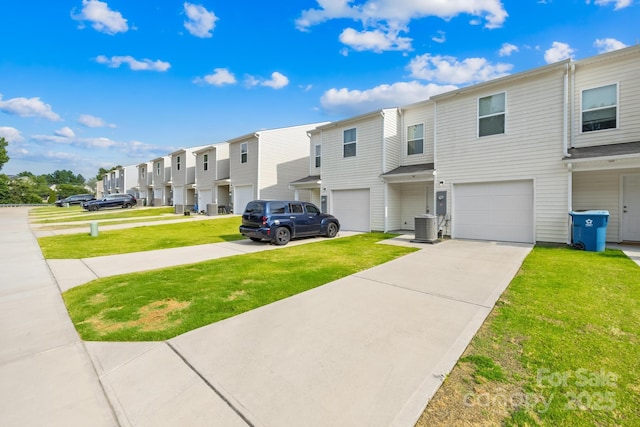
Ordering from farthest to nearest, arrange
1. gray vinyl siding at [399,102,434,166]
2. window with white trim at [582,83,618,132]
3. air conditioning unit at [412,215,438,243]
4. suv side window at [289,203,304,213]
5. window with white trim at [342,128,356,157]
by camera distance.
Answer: window with white trim at [342,128,356,157] < gray vinyl siding at [399,102,434,166] < suv side window at [289,203,304,213] < air conditioning unit at [412,215,438,243] < window with white trim at [582,83,618,132]

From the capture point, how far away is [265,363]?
9.82ft

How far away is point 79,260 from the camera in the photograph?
821 centimetres

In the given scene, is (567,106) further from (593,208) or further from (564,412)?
(564,412)

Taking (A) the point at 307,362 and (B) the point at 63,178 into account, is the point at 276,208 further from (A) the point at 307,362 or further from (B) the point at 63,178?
(B) the point at 63,178

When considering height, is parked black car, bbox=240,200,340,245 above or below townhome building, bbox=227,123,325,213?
below

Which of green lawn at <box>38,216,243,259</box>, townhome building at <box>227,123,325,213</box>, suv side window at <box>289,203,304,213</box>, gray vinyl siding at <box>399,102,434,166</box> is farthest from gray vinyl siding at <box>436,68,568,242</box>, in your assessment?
townhome building at <box>227,123,325,213</box>

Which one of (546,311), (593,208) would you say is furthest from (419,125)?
(546,311)

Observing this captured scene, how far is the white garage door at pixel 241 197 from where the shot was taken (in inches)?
866

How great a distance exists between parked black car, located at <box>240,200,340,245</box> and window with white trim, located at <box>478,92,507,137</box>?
288 inches

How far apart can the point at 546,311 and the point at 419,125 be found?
1146 centimetres

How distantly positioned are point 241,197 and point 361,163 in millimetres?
11620

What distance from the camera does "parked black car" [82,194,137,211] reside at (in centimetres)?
2999

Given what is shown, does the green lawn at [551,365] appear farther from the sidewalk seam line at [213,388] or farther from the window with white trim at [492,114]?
the window with white trim at [492,114]

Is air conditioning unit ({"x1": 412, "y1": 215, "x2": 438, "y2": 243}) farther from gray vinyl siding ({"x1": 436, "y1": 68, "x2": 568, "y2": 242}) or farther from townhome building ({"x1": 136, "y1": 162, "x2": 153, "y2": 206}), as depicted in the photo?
townhome building ({"x1": 136, "y1": 162, "x2": 153, "y2": 206})
